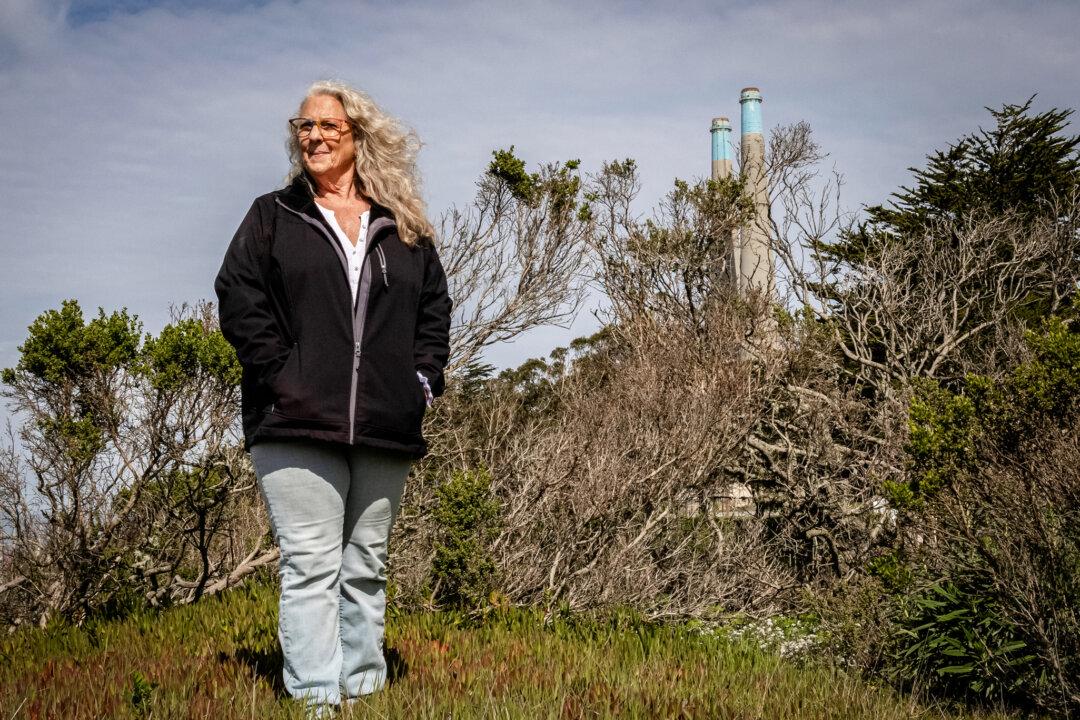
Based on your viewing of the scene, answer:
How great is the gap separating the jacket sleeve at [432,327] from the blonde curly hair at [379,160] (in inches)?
5.8

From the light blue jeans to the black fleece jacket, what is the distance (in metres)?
0.11

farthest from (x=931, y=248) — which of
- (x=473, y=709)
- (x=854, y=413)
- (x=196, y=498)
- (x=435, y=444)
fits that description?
(x=473, y=709)

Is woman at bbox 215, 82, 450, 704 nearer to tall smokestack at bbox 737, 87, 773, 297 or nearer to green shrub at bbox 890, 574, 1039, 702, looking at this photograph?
green shrub at bbox 890, 574, 1039, 702

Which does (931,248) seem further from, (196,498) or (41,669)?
(41,669)

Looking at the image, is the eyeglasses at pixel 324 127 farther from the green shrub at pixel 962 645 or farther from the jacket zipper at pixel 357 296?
the green shrub at pixel 962 645

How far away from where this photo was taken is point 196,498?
6086mm

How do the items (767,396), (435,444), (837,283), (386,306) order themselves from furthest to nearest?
(837,283)
(767,396)
(435,444)
(386,306)

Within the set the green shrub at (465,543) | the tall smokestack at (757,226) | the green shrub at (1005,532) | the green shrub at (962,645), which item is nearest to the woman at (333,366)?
the green shrub at (465,543)

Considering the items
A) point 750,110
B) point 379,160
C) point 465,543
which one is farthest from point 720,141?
point 379,160

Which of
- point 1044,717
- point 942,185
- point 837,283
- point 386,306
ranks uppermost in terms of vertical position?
point 942,185

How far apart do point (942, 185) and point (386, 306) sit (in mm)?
17272

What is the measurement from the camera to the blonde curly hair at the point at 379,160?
A: 140 inches

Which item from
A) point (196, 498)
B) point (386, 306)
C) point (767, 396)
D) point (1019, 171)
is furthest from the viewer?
point (1019, 171)

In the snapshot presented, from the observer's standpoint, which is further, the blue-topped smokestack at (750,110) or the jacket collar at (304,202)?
the blue-topped smokestack at (750,110)
